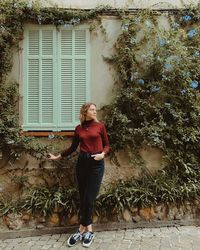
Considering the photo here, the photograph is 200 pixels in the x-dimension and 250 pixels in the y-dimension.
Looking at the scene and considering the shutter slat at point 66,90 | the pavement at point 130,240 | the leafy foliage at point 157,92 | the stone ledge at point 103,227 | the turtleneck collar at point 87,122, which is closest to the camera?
the pavement at point 130,240

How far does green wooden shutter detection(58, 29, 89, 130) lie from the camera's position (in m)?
5.77

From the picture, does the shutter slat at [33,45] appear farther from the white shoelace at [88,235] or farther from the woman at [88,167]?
the white shoelace at [88,235]

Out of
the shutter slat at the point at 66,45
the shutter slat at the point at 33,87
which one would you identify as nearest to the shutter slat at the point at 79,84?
the shutter slat at the point at 66,45

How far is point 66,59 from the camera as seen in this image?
228 inches

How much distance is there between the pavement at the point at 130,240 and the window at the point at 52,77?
194 cm

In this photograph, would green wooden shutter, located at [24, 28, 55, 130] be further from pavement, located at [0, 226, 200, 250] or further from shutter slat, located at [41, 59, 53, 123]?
pavement, located at [0, 226, 200, 250]

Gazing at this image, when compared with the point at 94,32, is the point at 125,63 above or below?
below

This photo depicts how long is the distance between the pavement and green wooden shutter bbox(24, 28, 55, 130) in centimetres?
198

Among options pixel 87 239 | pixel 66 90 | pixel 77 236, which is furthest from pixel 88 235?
pixel 66 90

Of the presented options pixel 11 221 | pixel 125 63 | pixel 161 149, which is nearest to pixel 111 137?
pixel 161 149

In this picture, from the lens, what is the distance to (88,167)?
463 cm

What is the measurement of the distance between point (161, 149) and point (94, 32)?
253 cm

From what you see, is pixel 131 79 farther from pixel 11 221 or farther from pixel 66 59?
pixel 11 221

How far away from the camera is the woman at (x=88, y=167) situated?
4.60 meters
